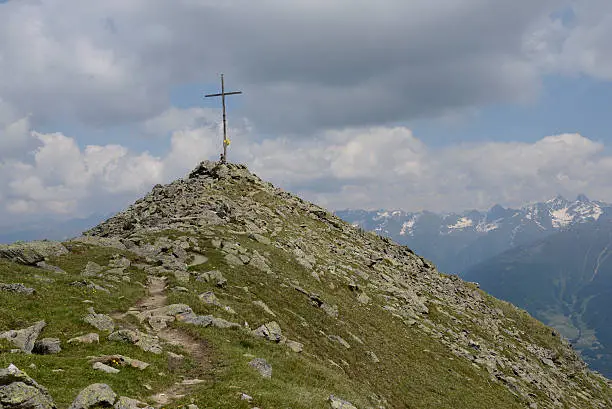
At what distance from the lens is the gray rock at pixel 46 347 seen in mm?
24141

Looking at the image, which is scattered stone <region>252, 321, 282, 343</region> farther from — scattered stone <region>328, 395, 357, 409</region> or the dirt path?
scattered stone <region>328, 395, 357, 409</region>

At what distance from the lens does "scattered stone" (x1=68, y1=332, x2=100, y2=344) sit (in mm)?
25312

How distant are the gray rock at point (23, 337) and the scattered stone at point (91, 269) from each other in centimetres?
1654

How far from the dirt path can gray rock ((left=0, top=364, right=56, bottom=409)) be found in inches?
206

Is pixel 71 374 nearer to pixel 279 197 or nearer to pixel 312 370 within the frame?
pixel 312 370

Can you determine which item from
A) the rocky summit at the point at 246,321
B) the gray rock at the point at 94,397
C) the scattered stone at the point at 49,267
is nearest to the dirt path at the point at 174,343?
the rocky summit at the point at 246,321

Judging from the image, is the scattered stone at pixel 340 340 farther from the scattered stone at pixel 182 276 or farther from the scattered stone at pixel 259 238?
the scattered stone at pixel 259 238

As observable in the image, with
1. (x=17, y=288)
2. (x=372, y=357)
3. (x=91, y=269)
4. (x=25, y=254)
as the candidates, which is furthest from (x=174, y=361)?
(x=25, y=254)

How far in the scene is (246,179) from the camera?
294ft

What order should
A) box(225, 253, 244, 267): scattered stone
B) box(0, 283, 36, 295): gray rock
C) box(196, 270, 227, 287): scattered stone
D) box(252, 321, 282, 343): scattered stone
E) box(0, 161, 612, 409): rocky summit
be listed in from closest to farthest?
box(0, 161, 612, 409): rocky summit
box(0, 283, 36, 295): gray rock
box(252, 321, 282, 343): scattered stone
box(196, 270, 227, 287): scattered stone
box(225, 253, 244, 267): scattered stone

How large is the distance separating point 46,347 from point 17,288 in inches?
387

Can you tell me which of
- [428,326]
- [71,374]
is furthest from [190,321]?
[428,326]

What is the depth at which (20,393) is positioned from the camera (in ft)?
51.8

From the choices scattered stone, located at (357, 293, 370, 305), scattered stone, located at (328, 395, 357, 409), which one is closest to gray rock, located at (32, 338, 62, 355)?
scattered stone, located at (328, 395, 357, 409)
